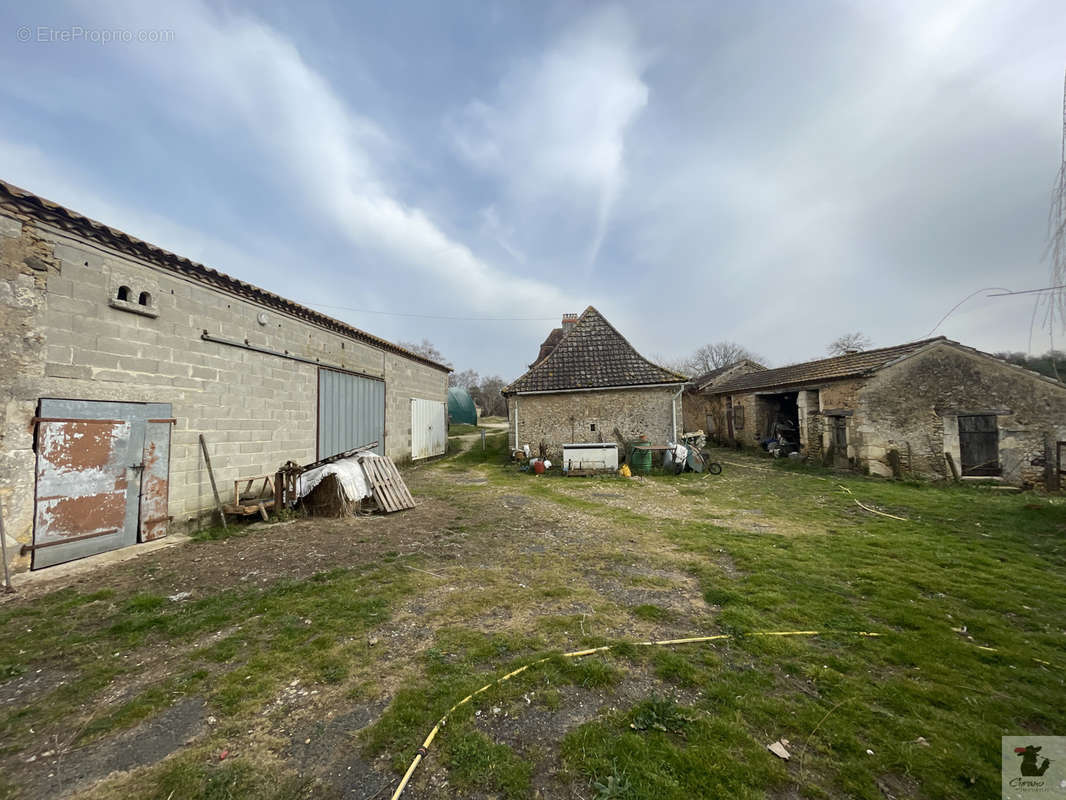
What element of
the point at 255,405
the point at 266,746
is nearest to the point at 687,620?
the point at 266,746

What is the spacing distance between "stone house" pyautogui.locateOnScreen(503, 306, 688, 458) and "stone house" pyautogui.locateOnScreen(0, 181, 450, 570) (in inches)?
296

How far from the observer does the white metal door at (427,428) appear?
15.0 meters

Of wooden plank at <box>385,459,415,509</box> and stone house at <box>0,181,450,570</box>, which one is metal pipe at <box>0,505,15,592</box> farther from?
wooden plank at <box>385,459,415,509</box>

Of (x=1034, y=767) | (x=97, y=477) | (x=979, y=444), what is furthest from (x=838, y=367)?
(x=97, y=477)

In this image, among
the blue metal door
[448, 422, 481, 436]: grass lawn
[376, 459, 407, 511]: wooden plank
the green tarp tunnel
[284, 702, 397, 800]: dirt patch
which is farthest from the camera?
the green tarp tunnel

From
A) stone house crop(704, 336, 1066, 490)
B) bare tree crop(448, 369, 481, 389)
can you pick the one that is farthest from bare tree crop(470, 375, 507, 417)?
stone house crop(704, 336, 1066, 490)

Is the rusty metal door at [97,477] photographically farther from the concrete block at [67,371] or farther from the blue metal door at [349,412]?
the blue metal door at [349,412]

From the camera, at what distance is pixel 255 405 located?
7.76 metres

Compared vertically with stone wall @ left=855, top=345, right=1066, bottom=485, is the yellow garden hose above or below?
below

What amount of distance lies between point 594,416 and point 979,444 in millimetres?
11057

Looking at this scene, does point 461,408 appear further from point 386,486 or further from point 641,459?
point 386,486

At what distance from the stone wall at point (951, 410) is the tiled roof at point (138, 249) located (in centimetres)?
1620

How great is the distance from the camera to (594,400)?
44.9 ft

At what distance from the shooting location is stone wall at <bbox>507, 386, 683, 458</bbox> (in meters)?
13.3
